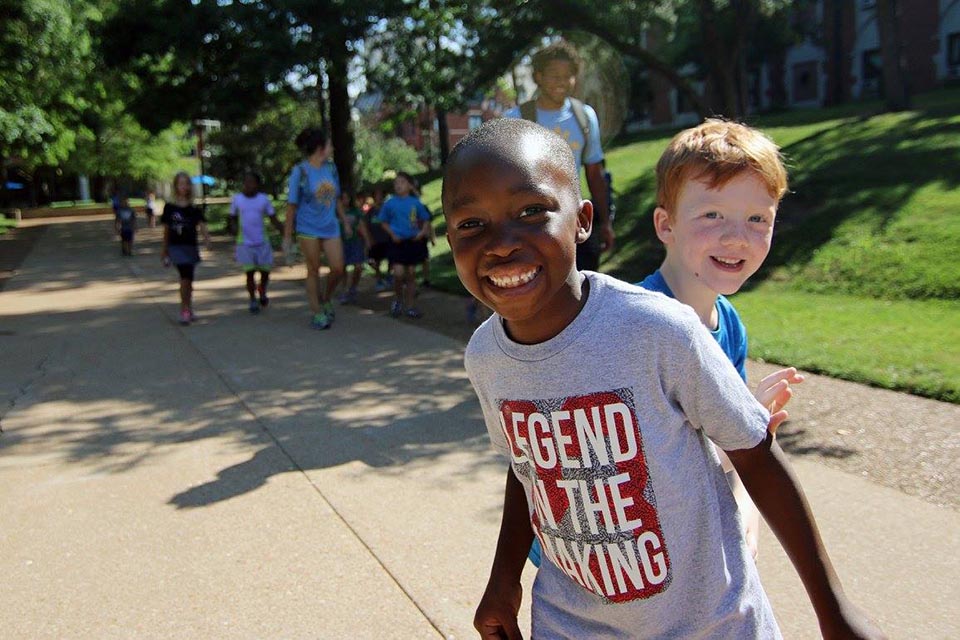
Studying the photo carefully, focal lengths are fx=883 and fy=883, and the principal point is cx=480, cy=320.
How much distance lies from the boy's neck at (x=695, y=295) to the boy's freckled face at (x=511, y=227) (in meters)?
0.53

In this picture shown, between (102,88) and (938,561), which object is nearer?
(938,561)

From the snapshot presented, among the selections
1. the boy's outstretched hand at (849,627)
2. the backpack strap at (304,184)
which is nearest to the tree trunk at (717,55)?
the backpack strap at (304,184)

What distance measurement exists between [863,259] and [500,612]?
29.7ft

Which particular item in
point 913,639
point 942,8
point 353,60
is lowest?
point 913,639

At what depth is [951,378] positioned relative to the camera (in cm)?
548

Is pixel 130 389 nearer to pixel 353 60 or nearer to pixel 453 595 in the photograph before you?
pixel 453 595

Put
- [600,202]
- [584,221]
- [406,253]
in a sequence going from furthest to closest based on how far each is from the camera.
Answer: [406,253] → [600,202] → [584,221]

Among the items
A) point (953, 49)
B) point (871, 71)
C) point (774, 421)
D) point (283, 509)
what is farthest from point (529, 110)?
point (871, 71)

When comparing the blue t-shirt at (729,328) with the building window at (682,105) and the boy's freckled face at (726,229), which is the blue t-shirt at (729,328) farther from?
the building window at (682,105)

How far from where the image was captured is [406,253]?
9.38 meters

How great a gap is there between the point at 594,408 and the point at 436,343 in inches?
248

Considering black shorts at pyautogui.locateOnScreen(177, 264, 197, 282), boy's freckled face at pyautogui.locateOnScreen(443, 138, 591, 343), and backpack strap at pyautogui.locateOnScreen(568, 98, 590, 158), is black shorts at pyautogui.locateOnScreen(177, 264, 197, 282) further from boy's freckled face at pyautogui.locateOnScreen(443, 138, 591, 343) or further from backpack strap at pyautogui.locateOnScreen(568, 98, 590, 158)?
boy's freckled face at pyautogui.locateOnScreen(443, 138, 591, 343)

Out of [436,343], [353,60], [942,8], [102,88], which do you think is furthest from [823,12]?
[436,343]

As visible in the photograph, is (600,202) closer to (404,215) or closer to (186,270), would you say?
(404,215)
